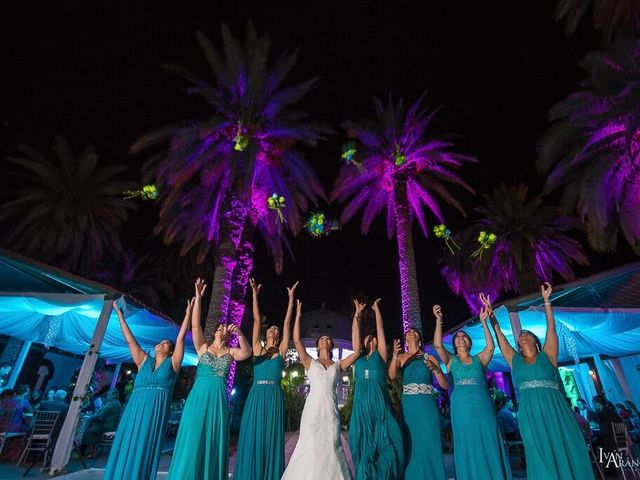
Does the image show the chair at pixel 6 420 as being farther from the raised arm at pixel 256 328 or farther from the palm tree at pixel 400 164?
the palm tree at pixel 400 164

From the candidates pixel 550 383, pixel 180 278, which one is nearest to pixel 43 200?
pixel 180 278

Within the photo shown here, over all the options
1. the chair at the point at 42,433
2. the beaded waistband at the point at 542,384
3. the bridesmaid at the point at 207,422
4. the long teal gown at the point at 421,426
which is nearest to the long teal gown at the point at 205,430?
the bridesmaid at the point at 207,422

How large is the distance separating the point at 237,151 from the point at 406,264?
772 cm

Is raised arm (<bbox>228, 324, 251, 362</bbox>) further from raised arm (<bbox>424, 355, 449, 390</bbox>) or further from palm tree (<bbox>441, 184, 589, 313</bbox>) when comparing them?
palm tree (<bbox>441, 184, 589, 313</bbox>)

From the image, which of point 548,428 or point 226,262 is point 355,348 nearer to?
point 548,428

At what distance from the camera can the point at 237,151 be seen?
14234 mm

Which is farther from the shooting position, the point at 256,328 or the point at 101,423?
the point at 101,423

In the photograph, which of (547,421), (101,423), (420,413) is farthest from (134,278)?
(547,421)

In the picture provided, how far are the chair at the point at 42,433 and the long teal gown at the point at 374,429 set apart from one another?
6924 millimetres

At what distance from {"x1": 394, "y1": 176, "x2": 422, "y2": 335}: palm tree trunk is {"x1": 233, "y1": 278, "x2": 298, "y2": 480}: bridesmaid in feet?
25.8

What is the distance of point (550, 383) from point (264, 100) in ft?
44.2

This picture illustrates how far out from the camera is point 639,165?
40.3ft

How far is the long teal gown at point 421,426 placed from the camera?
474cm

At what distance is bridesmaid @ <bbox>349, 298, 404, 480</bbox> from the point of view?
15.1 ft
